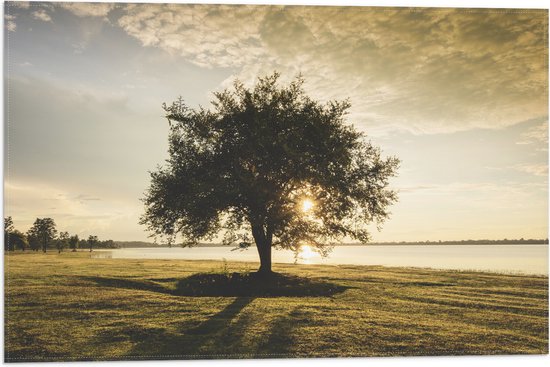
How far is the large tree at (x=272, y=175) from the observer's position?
15516 millimetres

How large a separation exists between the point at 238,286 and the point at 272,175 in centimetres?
486

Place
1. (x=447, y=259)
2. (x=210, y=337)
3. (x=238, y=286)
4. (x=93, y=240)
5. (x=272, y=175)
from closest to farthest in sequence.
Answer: (x=210, y=337)
(x=93, y=240)
(x=238, y=286)
(x=272, y=175)
(x=447, y=259)

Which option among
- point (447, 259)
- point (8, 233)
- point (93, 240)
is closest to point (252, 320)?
point (93, 240)

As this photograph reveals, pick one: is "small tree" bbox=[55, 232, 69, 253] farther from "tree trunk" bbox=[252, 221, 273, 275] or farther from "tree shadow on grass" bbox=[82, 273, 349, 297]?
"tree trunk" bbox=[252, 221, 273, 275]

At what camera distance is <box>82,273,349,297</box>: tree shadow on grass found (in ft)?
48.3

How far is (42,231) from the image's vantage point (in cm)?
1295

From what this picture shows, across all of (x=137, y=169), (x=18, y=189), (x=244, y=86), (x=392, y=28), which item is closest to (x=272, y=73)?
(x=244, y=86)

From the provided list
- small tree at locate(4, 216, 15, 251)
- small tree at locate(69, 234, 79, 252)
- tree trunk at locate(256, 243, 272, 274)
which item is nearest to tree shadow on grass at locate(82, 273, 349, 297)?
tree trunk at locate(256, 243, 272, 274)

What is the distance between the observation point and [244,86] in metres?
14.1

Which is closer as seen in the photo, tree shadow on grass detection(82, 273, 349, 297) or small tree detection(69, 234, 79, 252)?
small tree detection(69, 234, 79, 252)

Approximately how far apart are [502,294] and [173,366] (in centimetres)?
1256

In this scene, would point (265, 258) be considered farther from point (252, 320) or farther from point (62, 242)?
point (62, 242)

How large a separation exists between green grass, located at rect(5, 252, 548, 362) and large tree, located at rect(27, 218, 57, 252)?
2.77ft

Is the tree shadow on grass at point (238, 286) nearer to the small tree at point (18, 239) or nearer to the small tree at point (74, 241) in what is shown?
the small tree at point (74, 241)
